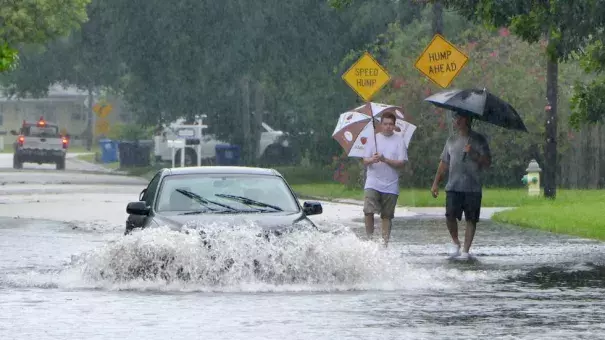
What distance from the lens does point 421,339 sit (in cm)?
1194

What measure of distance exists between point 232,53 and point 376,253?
1436 inches

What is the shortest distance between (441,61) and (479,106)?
10.3 m

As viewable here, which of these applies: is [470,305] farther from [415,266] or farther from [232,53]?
[232,53]

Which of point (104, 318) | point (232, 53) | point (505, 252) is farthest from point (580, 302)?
point (232, 53)

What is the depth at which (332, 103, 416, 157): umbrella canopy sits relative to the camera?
2152 cm

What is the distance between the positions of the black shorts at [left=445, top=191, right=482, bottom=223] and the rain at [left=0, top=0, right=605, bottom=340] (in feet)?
0.55

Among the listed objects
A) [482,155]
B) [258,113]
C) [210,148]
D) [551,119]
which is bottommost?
[482,155]

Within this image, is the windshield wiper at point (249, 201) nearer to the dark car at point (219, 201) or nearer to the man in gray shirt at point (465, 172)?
the dark car at point (219, 201)

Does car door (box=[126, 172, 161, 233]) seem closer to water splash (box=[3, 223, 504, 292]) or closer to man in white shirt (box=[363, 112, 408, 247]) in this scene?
water splash (box=[3, 223, 504, 292])

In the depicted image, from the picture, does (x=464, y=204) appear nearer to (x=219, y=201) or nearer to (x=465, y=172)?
(x=465, y=172)

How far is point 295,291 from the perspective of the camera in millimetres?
15484

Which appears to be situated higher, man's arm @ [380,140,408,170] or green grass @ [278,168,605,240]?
man's arm @ [380,140,408,170]

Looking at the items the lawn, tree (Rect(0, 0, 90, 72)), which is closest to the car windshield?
the lawn

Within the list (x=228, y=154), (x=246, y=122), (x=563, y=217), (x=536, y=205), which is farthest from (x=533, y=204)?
(x=228, y=154)
